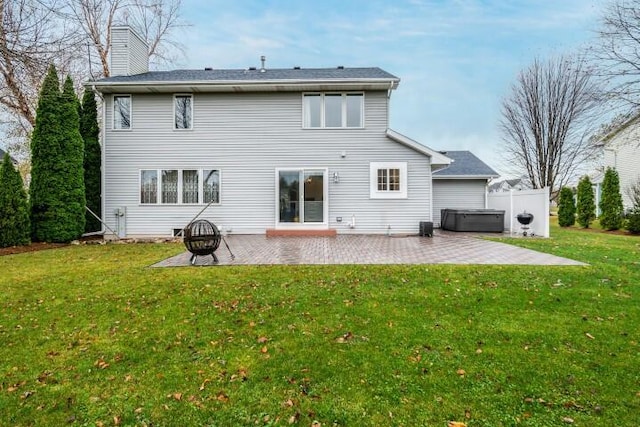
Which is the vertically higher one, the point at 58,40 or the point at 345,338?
the point at 58,40

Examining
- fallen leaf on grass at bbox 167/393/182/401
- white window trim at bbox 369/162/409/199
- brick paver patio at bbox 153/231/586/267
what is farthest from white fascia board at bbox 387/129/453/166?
fallen leaf on grass at bbox 167/393/182/401

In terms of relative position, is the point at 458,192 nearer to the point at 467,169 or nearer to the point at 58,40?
the point at 467,169

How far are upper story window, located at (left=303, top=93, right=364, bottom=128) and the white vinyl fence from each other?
A: 693cm

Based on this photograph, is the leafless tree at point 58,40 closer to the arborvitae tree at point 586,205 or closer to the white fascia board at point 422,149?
the white fascia board at point 422,149

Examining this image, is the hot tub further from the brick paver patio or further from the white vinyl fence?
the brick paver patio

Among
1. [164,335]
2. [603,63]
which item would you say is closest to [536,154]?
[603,63]

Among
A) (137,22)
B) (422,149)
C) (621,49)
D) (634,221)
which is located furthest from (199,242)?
(137,22)

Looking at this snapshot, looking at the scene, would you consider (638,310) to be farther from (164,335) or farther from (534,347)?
(164,335)

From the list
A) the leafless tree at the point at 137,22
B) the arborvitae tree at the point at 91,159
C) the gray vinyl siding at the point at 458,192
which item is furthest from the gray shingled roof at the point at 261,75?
the gray vinyl siding at the point at 458,192

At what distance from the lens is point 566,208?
60.6ft

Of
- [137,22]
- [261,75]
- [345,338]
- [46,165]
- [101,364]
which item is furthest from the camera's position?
[137,22]

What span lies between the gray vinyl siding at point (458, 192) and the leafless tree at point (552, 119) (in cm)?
664

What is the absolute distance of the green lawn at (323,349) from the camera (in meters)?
2.67

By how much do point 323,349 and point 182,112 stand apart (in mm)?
12392
